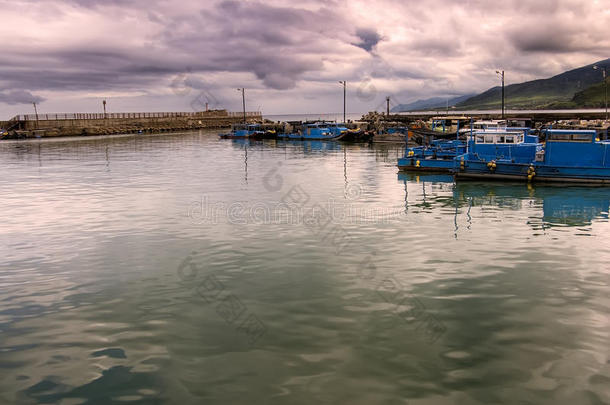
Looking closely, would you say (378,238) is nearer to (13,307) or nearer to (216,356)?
(216,356)

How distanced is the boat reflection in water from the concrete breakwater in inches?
5133

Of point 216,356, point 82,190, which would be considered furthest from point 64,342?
point 82,190

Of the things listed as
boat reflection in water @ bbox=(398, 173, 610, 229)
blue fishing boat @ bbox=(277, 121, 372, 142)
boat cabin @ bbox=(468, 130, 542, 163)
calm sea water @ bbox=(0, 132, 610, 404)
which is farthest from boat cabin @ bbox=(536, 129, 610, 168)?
blue fishing boat @ bbox=(277, 121, 372, 142)

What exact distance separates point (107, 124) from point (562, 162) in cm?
15362

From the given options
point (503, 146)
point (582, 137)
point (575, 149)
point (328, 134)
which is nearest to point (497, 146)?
point (503, 146)

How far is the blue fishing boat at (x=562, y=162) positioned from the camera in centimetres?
3544

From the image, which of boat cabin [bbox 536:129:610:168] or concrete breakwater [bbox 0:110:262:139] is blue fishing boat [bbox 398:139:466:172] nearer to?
boat cabin [bbox 536:129:610:168]

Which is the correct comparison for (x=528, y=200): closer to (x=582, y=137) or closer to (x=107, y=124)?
(x=582, y=137)

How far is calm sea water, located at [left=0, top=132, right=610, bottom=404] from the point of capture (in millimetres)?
9586

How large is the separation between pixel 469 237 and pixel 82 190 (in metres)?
31.8

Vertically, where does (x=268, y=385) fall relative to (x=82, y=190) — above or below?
below

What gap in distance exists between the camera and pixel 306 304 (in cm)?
1355

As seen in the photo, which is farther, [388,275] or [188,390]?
[388,275]

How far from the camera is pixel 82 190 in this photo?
37031 millimetres
